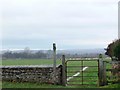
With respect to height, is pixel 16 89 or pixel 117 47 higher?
pixel 117 47

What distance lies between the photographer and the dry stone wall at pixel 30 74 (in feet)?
53.0

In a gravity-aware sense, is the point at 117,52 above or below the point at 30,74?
above

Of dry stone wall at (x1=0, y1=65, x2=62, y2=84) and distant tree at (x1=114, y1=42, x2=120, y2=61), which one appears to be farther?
distant tree at (x1=114, y1=42, x2=120, y2=61)

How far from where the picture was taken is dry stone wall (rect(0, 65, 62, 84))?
1616 cm

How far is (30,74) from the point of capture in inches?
647

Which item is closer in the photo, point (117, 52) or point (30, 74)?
point (30, 74)

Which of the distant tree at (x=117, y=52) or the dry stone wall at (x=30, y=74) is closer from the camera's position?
the dry stone wall at (x=30, y=74)

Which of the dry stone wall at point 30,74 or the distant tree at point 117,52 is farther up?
the distant tree at point 117,52

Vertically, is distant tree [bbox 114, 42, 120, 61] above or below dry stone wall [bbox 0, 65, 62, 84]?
above

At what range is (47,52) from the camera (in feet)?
61.3

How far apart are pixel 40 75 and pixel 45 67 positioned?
361 millimetres

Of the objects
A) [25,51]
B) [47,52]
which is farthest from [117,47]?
[25,51]

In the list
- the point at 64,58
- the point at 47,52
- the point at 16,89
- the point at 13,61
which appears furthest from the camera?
the point at 13,61

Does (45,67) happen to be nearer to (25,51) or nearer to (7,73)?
(7,73)
